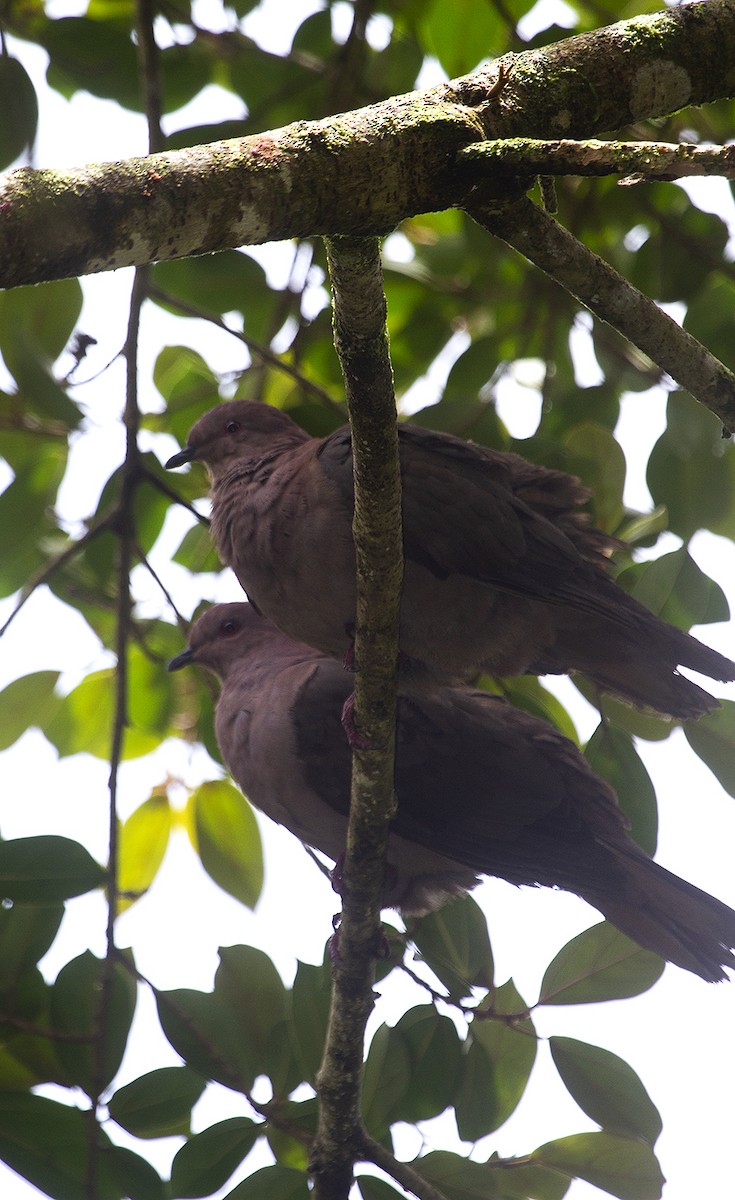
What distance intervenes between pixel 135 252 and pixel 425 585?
72.8 inches

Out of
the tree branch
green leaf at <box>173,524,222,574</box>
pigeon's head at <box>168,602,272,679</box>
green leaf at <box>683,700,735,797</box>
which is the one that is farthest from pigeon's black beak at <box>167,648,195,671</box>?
the tree branch

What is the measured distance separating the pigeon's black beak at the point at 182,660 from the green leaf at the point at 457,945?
1297mm

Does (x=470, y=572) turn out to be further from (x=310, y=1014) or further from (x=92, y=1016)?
(x=92, y=1016)

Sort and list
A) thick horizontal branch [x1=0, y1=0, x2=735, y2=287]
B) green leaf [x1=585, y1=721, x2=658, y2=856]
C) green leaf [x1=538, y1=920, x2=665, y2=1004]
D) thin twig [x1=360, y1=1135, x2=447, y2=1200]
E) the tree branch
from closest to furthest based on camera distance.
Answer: thick horizontal branch [x1=0, y1=0, x2=735, y2=287] < the tree branch < thin twig [x1=360, y1=1135, x2=447, y2=1200] < green leaf [x1=538, y1=920, x2=665, y2=1004] < green leaf [x1=585, y1=721, x2=658, y2=856]

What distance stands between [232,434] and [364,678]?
162cm

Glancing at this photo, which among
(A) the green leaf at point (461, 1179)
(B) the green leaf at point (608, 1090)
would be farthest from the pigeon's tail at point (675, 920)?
(A) the green leaf at point (461, 1179)

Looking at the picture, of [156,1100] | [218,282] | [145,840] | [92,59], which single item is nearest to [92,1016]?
[156,1100]

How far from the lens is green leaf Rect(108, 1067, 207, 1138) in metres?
2.72

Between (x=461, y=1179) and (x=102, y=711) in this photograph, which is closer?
(x=461, y=1179)

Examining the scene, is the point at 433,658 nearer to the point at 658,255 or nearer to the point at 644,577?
the point at 644,577

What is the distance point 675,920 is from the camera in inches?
119

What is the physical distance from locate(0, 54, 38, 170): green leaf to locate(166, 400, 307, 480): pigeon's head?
3.34ft

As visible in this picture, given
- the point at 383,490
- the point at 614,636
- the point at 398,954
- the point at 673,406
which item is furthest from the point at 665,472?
the point at 398,954

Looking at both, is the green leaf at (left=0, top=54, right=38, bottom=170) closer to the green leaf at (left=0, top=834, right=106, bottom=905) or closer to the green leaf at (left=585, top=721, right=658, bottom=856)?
the green leaf at (left=0, top=834, right=106, bottom=905)
